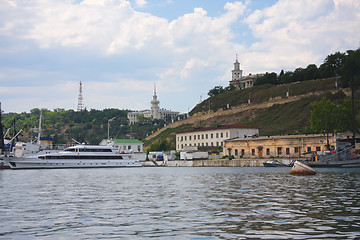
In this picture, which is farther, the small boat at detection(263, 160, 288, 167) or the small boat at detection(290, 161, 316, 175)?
the small boat at detection(263, 160, 288, 167)

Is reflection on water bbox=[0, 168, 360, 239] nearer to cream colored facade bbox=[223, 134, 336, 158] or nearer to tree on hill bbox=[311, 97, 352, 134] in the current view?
cream colored facade bbox=[223, 134, 336, 158]

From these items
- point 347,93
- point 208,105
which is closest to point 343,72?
point 347,93

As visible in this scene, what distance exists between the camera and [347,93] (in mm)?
101875

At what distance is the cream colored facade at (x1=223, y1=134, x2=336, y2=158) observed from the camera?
66.0 metres

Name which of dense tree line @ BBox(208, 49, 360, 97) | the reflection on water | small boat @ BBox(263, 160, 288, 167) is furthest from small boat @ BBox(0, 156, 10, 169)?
dense tree line @ BBox(208, 49, 360, 97)

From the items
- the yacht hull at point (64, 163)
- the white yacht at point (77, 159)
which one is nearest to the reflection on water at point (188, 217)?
the yacht hull at point (64, 163)

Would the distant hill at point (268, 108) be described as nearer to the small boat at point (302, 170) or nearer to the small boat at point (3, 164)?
the small boat at point (302, 170)

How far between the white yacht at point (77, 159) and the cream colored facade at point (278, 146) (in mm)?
22271

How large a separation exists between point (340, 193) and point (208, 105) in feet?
452

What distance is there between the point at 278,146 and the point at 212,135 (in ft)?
94.0

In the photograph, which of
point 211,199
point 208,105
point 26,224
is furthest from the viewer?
point 208,105

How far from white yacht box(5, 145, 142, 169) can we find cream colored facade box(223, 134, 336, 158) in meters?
22.3

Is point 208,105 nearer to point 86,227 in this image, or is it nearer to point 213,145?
point 213,145

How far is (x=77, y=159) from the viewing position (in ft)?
245
